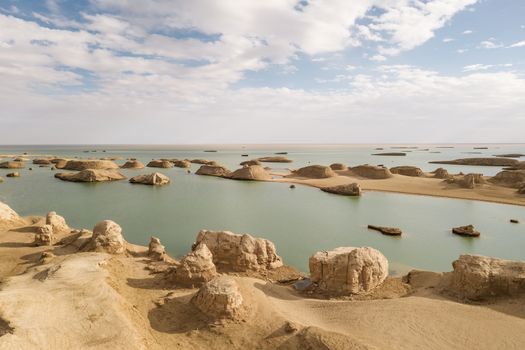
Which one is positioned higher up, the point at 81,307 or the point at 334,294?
the point at 81,307

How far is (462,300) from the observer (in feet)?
36.1

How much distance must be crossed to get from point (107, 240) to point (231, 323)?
8403mm

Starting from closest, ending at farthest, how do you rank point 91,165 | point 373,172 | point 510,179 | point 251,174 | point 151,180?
point 510,179 → point 151,180 → point 373,172 → point 251,174 → point 91,165

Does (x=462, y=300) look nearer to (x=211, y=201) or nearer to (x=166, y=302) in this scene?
(x=166, y=302)

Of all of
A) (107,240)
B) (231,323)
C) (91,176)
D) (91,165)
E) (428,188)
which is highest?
(91,165)

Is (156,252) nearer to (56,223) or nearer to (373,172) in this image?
(56,223)

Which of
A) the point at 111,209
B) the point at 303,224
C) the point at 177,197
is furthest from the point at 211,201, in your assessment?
the point at 303,224

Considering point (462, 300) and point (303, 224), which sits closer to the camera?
point (462, 300)

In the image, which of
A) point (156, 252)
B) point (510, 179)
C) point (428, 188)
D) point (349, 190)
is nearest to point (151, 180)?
point (349, 190)

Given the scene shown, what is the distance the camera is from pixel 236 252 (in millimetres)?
14250

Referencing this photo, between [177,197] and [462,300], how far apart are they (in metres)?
28.2

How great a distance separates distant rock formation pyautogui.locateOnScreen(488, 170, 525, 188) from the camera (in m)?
39.1

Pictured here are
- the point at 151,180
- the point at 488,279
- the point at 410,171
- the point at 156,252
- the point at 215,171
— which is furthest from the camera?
the point at 215,171

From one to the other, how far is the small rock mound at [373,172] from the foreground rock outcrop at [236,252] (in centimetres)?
3786
